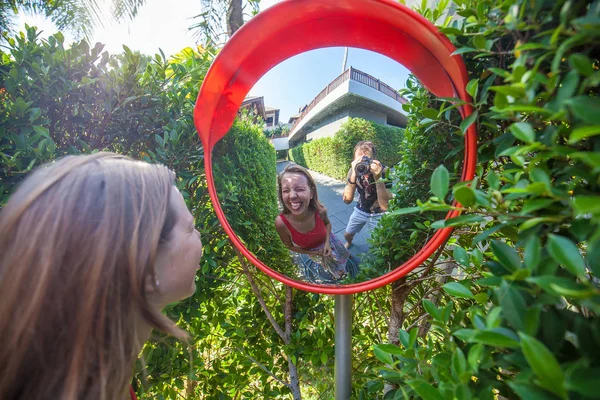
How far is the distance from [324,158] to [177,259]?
0.58 m

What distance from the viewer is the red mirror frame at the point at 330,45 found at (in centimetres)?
93

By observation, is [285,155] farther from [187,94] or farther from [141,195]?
[187,94]

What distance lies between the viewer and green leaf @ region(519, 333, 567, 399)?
357 mm

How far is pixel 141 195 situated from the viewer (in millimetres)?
786

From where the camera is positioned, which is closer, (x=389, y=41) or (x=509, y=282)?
(x=509, y=282)

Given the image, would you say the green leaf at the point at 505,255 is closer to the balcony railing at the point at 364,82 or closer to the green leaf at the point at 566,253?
the green leaf at the point at 566,253

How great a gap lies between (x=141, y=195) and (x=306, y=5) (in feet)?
2.47

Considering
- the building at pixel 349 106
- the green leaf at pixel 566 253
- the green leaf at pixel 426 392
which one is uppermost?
the building at pixel 349 106

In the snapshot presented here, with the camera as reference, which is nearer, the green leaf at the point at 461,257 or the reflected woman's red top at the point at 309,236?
the green leaf at the point at 461,257

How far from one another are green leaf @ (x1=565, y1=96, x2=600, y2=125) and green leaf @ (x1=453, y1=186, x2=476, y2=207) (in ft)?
0.60

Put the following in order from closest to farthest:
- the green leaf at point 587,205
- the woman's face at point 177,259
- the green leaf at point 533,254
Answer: the green leaf at point 587,205, the green leaf at point 533,254, the woman's face at point 177,259

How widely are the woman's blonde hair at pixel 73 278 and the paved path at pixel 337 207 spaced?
565mm

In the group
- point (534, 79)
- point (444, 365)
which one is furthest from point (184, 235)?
point (534, 79)

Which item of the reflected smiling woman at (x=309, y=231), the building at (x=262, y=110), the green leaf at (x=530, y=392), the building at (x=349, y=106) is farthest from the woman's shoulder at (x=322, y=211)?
the green leaf at (x=530, y=392)
